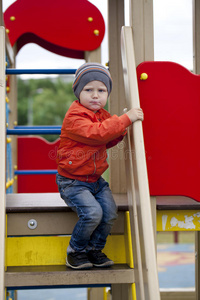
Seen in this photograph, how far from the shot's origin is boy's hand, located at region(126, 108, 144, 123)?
195 centimetres

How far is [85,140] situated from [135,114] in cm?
29

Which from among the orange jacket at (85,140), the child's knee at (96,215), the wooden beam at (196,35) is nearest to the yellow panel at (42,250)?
the child's knee at (96,215)

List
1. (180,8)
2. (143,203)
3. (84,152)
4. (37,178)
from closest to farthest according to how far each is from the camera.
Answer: (143,203) < (84,152) < (180,8) < (37,178)

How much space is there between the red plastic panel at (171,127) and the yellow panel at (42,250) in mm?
376

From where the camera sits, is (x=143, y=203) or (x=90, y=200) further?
(x=90, y=200)

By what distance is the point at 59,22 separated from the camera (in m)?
4.43

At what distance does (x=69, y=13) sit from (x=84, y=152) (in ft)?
8.78

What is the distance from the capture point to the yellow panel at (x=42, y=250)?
2193 millimetres

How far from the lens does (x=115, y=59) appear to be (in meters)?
3.22

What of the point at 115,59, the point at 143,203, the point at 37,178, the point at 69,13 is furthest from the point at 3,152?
the point at 37,178

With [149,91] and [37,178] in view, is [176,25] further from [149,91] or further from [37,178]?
[37,178]

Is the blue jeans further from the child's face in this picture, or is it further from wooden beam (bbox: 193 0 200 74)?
wooden beam (bbox: 193 0 200 74)

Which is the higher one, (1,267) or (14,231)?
(14,231)

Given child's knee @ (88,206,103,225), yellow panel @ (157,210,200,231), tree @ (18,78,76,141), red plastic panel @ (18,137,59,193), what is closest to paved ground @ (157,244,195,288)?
red plastic panel @ (18,137,59,193)
